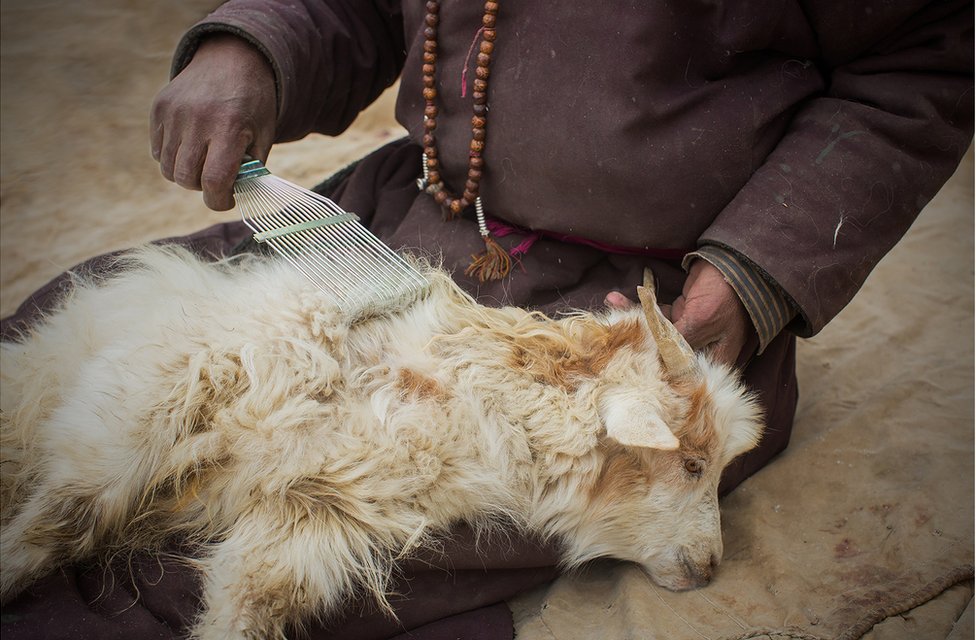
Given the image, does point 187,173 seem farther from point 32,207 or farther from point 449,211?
point 32,207

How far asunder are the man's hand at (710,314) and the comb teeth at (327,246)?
848 millimetres

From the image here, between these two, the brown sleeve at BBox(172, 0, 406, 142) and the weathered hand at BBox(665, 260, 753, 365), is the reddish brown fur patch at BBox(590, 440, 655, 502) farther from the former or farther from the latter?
the brown sleeve at BBox(172, 0, 406, 142)

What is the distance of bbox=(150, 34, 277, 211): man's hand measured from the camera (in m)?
2.28

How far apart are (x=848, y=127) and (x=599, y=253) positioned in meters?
0.88

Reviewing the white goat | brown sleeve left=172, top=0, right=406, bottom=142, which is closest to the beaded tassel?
the white goat

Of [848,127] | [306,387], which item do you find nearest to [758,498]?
[848,127]

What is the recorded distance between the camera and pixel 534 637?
211 cm

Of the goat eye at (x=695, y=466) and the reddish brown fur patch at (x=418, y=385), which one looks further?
the goat eye at (x=695, y=466)


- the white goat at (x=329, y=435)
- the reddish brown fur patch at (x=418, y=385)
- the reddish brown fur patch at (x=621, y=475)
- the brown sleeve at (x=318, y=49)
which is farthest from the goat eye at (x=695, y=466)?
the brown sleeve at (x=318, y=49)

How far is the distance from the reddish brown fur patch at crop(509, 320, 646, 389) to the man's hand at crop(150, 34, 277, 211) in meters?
1.12

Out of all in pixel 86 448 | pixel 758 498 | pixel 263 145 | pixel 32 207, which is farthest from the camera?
pixel 32 207

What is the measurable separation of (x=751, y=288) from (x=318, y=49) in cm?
181

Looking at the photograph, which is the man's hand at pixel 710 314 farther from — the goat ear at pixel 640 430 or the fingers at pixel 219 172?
the fingers at pixel 219 172

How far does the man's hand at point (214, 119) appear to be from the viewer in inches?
89.6
